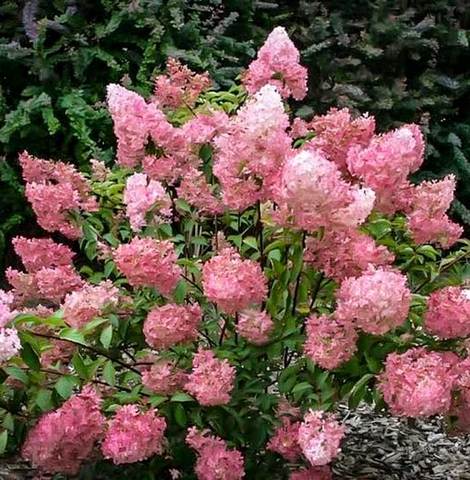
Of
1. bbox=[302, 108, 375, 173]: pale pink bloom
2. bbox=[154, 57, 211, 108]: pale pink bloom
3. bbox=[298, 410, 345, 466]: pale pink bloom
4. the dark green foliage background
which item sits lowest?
the dark green foliage background

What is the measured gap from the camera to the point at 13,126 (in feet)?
15.6

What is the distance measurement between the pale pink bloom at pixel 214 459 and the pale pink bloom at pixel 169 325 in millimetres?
211

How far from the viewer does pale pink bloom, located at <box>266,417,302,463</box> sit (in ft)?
7.68

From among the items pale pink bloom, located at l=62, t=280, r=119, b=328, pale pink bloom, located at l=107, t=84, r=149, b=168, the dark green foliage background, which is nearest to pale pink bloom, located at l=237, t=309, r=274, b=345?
pale pink bloom, located at l=62, t=280, r=119, b=328

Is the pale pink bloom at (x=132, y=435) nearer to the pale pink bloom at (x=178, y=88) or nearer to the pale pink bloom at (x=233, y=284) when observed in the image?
the pale pink bloom at (x=233, y=284)

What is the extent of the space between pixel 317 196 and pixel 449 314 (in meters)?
0.48

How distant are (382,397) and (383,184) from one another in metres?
0.49

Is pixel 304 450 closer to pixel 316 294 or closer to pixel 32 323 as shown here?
pixel 316 294

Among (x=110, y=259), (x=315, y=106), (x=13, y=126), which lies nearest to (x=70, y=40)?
(x=13, y=126)

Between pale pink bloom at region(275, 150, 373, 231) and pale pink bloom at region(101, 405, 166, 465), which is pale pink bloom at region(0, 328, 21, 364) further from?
pale pink bloom at region(275, 150, 373, 231)

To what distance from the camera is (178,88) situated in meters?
2.94

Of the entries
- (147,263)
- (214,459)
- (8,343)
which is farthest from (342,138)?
(8,343)

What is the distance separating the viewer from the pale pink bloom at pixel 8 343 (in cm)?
212

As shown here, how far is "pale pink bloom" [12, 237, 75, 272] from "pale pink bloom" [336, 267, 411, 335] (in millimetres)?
907
